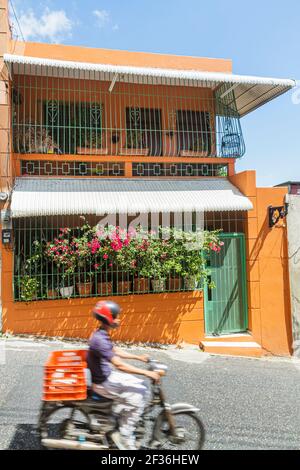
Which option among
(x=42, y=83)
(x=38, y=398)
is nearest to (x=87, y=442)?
(x=38, y=398)

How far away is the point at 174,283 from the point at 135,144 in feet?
12.8

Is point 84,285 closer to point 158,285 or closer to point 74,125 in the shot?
point 158,285

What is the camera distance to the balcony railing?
8586 mm

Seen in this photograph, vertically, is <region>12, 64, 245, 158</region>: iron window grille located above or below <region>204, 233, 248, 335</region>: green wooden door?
above

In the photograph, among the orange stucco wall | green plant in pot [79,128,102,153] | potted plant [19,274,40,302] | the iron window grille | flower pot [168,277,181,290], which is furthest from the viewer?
green plant in pot [79,128,102,153]

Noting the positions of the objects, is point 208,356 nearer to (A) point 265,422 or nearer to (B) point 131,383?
Result: (A) point 265,422

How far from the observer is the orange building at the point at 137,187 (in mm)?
7328

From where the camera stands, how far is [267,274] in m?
8.27

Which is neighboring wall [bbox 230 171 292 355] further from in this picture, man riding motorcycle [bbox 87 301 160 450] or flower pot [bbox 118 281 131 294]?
man riding motorcycle [bbox 87 301 160 450]

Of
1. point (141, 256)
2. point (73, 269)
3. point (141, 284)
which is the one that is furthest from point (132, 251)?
point (73, 269)

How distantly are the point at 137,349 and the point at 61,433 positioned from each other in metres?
3.79

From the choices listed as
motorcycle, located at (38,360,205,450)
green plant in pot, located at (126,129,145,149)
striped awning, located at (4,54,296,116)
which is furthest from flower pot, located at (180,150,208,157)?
motorcycle, located at (38,360,205,450)

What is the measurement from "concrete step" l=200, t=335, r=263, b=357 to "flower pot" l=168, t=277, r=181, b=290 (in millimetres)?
1335

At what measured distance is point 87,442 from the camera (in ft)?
11.0
